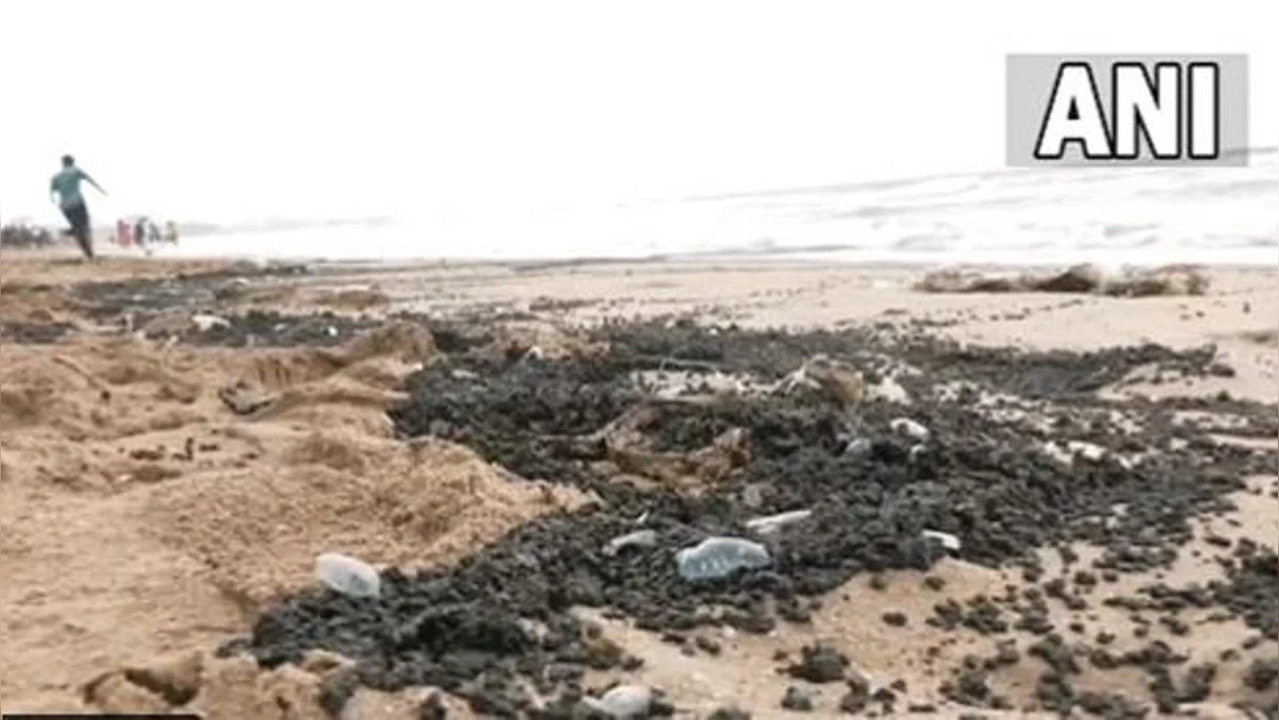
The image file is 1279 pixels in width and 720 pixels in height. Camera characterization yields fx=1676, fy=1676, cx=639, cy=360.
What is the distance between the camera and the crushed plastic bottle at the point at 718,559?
12.4ft

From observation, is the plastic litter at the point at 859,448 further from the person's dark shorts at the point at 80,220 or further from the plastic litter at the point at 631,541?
the person's dark shorts at the point at 80,220

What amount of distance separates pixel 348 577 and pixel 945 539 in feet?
4.66

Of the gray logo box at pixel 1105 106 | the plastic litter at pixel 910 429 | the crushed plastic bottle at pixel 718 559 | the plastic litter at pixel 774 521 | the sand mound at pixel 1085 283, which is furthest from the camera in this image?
the gray logo box at pixel 1105 106

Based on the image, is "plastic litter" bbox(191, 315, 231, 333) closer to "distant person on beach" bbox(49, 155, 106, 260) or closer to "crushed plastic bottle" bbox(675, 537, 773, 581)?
"crushed plastic bottle" bbox(675, 537, 773, 581)

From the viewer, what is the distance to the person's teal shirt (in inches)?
794

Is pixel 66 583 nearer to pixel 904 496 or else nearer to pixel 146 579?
pixel 146 579

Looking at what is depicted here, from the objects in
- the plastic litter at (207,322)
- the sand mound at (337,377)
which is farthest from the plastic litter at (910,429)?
the plastic litter at (207,322)

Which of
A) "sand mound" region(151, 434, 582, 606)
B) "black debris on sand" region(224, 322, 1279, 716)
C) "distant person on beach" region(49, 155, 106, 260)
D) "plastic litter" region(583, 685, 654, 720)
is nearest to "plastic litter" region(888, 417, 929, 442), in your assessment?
"black debris on sand" region(224, 322, 1279, 716)

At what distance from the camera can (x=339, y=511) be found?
437 centimetres

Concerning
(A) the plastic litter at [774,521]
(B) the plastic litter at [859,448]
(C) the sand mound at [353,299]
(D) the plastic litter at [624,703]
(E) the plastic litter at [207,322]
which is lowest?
(D) the plastic litter at [624,703]

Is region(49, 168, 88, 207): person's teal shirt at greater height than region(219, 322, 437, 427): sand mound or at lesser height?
greater

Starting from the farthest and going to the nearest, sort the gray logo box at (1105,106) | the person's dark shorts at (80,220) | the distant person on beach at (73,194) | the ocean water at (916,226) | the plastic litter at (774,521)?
the gray logo box at (1105,106)
the person's dark shorts at (80,220)
the distant person on beach at (73,194)
the ocean water at (916,226)
the plastic litter at (774,521)

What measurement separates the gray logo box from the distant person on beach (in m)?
13.0

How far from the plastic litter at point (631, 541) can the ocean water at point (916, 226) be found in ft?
32.2
